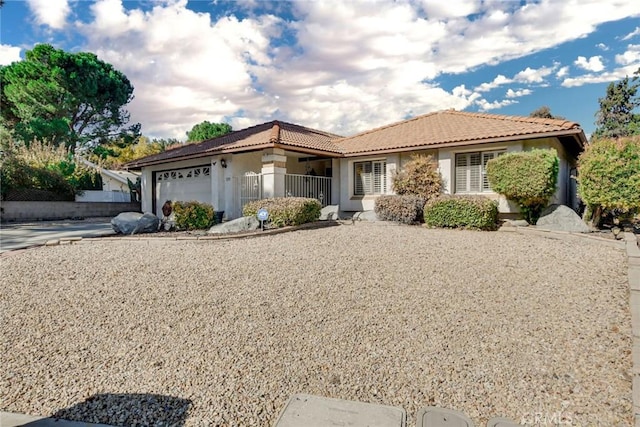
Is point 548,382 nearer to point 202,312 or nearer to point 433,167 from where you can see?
point 202,312

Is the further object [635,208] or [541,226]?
[541,226]

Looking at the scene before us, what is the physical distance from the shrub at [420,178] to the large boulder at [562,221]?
357 centimetres

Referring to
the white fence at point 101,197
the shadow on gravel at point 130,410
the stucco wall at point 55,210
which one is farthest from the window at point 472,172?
the white fence at point 101,197

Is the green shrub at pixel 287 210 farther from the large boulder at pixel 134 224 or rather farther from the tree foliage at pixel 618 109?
the tree foliage at pixel 618 109

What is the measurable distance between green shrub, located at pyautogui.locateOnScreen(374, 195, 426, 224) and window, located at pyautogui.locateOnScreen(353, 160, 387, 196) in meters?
2.47

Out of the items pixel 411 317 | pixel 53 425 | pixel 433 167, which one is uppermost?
pixel 433 167

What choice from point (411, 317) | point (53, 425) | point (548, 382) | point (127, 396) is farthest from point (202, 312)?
point (548, 382)

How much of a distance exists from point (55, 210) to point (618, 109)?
148ft

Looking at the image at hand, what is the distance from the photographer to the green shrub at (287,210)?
1082 centimetres

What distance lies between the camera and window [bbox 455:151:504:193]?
42.5ft

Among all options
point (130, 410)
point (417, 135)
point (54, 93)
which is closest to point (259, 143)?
point (417, 135)

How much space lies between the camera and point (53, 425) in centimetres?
271

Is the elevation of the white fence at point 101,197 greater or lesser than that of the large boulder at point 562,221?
greater

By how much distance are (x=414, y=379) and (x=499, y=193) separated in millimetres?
10223
